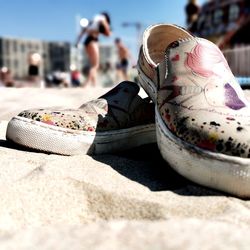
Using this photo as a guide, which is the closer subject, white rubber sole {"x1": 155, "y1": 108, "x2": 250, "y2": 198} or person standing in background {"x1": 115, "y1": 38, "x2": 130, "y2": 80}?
white rubber sole {"x1": 155, "y1": 108, "x2": 250, "y2": 198}

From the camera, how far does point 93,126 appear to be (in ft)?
5.38

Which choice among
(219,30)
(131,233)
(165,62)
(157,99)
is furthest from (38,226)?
(219,30)

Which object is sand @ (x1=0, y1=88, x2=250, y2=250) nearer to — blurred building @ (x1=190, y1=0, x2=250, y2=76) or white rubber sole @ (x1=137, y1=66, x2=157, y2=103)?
white rubber sole @ (x1=137, y1=66, x2=157, y2=103)

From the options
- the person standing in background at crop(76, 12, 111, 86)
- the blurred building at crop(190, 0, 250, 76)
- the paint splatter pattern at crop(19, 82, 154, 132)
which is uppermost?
the paint splatter pattern at crop(19, 82, 154, 132)

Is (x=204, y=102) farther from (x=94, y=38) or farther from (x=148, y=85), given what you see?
(x=94, y=38)

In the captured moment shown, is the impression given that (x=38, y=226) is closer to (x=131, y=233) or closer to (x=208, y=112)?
(x=131, y=233)

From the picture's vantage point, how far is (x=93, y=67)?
593 cm

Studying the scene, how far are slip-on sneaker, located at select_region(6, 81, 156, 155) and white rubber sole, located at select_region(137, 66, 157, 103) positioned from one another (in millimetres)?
45

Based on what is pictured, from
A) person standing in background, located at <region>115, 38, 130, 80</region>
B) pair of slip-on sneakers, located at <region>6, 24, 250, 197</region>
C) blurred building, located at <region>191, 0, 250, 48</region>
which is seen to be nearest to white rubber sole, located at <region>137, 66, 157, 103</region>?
pair of slip-on sneakers, located at <region>6, 24, 250, 197</region>

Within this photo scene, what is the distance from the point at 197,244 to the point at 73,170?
0.59 metres

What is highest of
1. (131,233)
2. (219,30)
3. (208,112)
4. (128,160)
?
(208,112)

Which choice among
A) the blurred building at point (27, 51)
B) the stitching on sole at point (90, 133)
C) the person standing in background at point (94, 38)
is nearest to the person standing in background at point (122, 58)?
the person standing in background at point (94, 38)

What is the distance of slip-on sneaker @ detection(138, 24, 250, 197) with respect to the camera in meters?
1.17

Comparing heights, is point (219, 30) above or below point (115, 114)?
below
